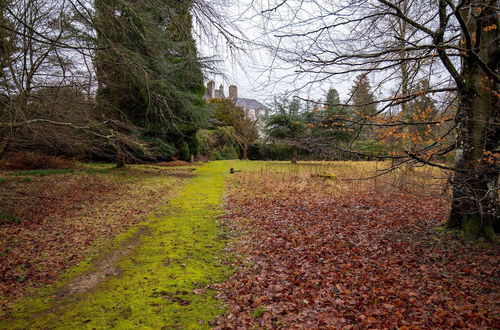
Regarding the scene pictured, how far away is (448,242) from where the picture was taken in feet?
16.4

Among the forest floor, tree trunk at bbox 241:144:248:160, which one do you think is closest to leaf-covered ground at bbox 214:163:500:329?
the forest floor

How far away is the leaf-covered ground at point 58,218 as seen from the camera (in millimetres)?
4285

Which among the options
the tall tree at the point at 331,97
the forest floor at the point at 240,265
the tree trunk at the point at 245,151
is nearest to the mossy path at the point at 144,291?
the forest floor at the point at 240,265

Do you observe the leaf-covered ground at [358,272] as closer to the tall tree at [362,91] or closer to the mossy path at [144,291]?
the mossy path at [144,291]

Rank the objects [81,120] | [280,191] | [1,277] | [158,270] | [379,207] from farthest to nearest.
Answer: [280,191], [81,120], [379,207], [158,270], [1,277]

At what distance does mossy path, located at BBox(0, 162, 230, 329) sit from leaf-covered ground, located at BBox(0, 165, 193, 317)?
43 centimetres

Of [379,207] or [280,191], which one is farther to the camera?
[280,191]

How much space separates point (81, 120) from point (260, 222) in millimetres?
6921

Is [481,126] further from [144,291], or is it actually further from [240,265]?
[144,291]

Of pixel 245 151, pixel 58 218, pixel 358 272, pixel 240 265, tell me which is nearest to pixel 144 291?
pixel 240 265

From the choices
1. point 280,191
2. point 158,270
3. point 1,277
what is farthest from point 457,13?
point 280,191

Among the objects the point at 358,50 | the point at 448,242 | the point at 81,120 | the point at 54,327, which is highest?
the point at 358,50

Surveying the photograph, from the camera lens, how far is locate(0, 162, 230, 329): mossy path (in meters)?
3.18

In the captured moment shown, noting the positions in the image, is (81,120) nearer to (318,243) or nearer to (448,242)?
(318,243)
